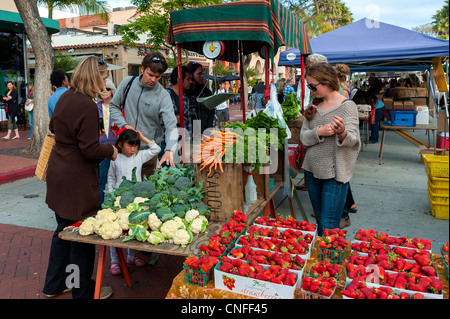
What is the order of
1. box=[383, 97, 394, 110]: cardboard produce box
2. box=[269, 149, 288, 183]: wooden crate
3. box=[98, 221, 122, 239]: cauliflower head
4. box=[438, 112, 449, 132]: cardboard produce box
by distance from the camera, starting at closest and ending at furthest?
box=[98, 221, 122, 239]: cauliflower head
box=[269, 149, 288, 183]: wooden crate
box=[438, 112, 449, 132]: cardboard produce box
box=[383, 97, 394, 110]: cardboard produce box

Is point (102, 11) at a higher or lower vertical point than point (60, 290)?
higher

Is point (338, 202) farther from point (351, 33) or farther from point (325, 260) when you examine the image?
point (351, 33)

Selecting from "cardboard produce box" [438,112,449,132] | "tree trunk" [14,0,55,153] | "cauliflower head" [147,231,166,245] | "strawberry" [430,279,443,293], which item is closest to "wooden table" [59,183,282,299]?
"cauliflower head" [147,231,166,245]

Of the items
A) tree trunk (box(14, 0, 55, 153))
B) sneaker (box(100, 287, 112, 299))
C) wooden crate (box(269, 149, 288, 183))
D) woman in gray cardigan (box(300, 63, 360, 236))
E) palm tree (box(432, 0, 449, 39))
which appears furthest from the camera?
tree trunk (box(14, 0, 55, 153))

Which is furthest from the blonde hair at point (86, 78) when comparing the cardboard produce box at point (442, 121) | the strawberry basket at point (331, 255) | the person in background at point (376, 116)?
the person in background at point (376, 116)

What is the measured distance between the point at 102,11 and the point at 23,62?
13.7 ft

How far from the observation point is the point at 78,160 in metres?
2.83

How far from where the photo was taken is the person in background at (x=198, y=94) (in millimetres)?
4539

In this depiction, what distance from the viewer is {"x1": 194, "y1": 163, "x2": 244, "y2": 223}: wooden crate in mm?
2826

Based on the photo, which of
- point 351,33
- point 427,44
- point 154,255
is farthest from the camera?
point 351,33

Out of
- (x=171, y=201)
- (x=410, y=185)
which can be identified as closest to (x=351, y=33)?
(x=410, y=185)

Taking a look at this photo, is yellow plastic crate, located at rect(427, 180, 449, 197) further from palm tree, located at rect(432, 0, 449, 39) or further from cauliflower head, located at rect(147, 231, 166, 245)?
cauliflower head, located at rect(147, 231, 166, 245)

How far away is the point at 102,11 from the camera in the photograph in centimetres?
1698

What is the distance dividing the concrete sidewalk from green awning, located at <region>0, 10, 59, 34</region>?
765cm
